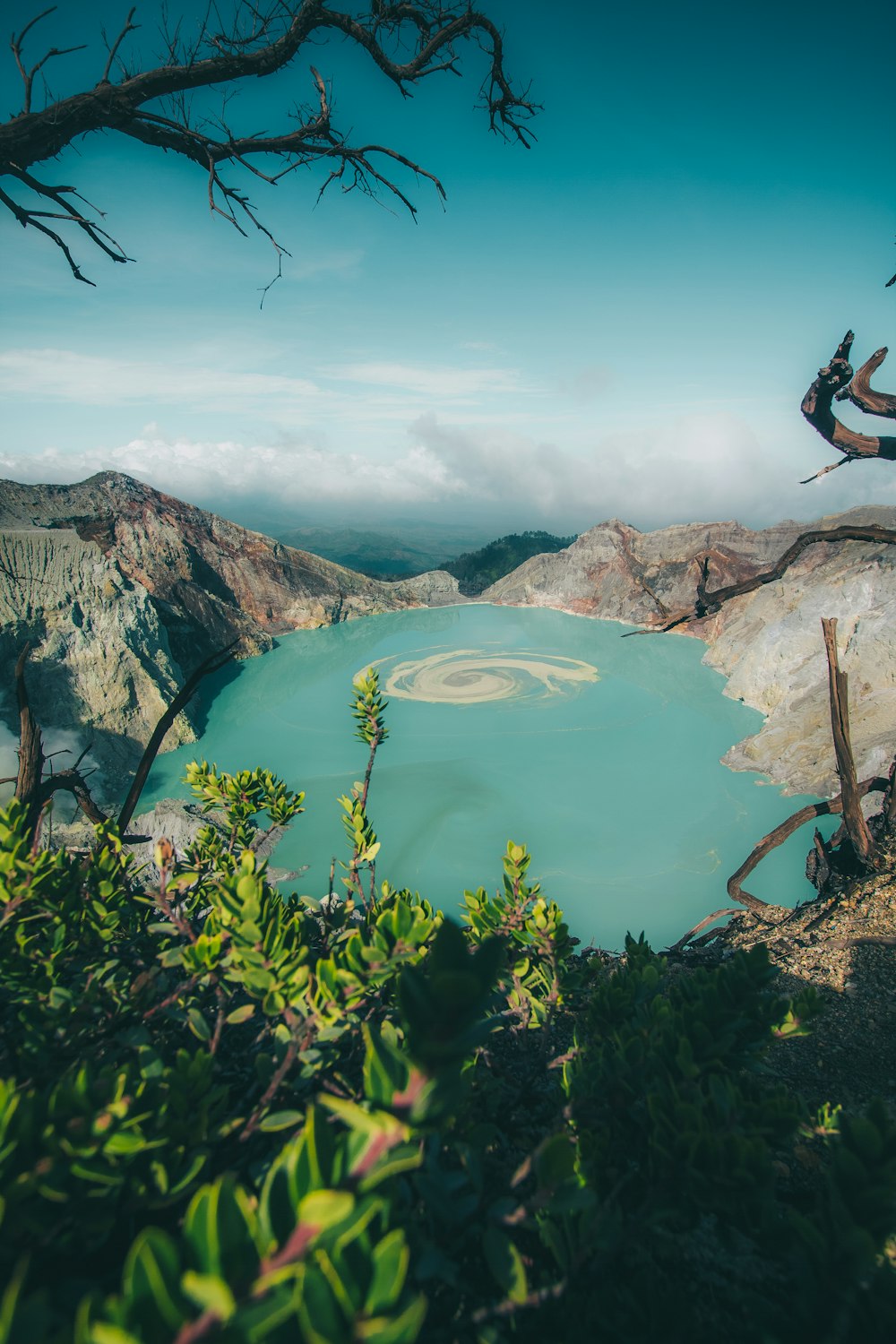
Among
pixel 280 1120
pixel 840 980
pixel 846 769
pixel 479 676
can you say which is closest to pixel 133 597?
pixel 479 676

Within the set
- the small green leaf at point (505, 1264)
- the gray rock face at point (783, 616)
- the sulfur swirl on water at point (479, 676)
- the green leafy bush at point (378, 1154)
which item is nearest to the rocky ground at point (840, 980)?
the green leafy bush at point (378, 1154)

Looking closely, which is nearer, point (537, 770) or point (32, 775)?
point (32, 775)

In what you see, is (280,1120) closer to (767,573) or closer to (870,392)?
(767,573)

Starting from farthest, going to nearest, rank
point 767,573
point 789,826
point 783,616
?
point 783,616
point 789,826
point 767,573

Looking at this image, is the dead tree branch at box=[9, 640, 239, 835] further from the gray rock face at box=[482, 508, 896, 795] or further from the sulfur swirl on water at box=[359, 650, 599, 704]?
the sulfur swirl on water at box=[359, 650, 599, 704]

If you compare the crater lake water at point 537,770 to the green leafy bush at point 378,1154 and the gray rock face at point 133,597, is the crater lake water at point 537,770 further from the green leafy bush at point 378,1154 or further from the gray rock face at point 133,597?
the green leafy bush at point 378,1154

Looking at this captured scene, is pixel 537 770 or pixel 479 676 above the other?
pixel 479 676
